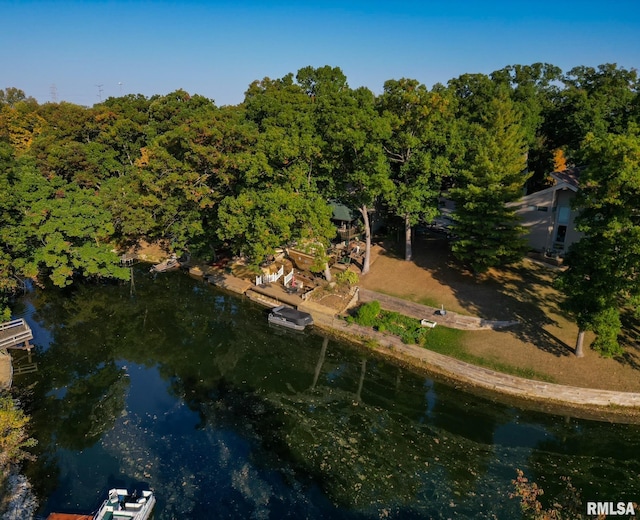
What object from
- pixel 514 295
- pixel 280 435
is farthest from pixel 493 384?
pixel 280 435

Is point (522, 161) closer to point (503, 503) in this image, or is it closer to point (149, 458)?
point (503, 503)

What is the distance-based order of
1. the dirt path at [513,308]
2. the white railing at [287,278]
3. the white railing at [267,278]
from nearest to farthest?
the dirt path at [513,308], the white railing at [287,278], the white railing at [267,278]

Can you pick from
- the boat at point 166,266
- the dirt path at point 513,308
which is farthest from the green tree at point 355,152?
the boat at point 166,266

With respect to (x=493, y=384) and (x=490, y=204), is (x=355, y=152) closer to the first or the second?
(x=490, y=204)

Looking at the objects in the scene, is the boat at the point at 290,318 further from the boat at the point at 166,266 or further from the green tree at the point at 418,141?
the boat at the point at 166,266

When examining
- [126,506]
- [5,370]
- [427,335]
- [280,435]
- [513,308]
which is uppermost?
[513,308]

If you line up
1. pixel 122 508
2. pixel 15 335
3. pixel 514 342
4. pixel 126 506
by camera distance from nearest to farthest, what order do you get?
pixel 126 506, pixel 122 508, pixel 514 342, pixel 15 335
